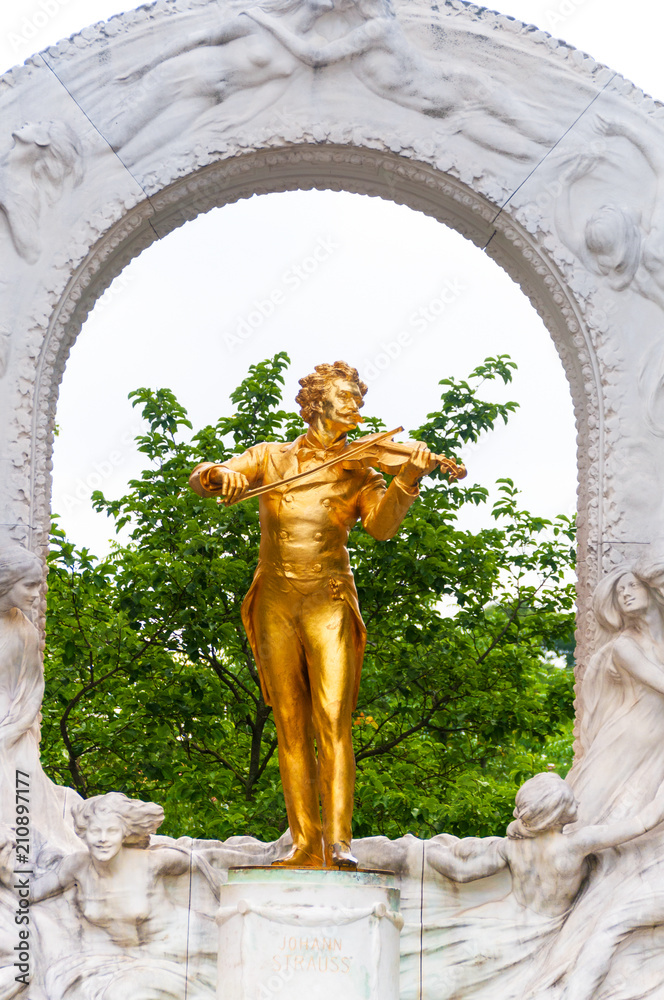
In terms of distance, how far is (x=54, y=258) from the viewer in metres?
7.49

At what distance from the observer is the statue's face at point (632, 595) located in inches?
273

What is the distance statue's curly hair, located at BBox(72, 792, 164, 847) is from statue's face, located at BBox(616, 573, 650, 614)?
2.54m

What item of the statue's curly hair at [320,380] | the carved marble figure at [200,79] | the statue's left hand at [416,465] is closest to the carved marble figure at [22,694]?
the statue's curly hair at [320,380]

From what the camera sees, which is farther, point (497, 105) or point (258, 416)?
point (258, 416)

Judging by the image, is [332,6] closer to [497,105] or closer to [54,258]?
[497,105]

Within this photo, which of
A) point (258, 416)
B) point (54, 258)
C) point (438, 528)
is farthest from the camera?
point (258, 416)

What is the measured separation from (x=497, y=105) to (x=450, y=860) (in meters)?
4.14

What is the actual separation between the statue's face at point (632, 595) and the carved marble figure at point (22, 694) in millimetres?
2975

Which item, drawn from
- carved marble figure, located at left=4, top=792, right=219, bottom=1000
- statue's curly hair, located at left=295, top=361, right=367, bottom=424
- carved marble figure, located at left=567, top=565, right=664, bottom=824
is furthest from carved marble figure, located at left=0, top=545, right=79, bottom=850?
carved marble figure, located at left=567, top=565, right=664, bottom=824

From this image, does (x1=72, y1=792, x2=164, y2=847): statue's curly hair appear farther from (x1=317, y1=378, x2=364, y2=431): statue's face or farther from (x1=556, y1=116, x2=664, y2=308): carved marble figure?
(x1=556, y1=116, x2=664, y2=308): carved marble figure

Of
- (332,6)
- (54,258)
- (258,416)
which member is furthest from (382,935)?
(258,416)

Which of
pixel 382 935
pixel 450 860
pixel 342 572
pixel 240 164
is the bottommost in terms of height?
pixel 382 935

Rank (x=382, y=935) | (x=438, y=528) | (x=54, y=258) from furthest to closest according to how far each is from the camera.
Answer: (x=438, y=528) < (x=54, y=258) < (x=382, y=935)

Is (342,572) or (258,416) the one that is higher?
(258,416)
